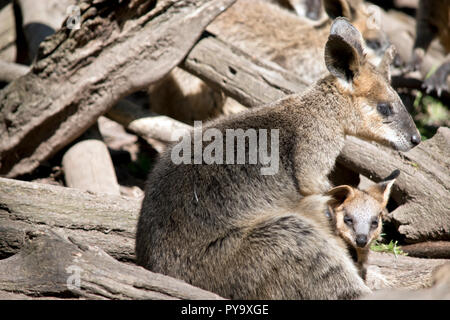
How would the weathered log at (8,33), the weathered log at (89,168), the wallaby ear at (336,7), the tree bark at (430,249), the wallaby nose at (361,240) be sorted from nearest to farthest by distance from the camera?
1. the wallaby nose at (361,240)
2. the tree bark at (430,249)
3. the weathered log at (89,168)
4. the wallaby ear at (336,7)
5. the weathered log at (8,33)

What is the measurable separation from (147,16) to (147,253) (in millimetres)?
2835

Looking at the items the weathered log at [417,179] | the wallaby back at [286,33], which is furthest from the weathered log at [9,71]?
the weathered log at [417,179]

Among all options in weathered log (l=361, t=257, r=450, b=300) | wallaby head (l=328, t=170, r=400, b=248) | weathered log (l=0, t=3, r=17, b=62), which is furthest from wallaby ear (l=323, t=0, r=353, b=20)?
weathered log (l=361, t=257, r=450, b=300)

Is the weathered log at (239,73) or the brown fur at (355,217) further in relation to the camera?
the weathered log at (239,73)

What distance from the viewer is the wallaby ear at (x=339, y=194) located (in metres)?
4.15

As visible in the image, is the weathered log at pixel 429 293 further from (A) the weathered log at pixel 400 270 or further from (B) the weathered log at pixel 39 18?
(B) the weathered log at pixel 39 18

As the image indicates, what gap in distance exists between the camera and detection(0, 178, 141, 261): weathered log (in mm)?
4746

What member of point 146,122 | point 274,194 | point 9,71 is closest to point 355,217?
point 274,194

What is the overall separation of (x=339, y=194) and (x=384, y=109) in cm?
79

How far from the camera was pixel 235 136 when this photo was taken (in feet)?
13.3

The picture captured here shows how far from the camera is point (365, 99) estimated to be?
4.45 meters

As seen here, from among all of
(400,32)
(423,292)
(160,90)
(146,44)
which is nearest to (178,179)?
(423,292)

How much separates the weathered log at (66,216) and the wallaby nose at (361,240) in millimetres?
1833

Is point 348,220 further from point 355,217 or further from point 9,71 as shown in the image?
point 9,71
